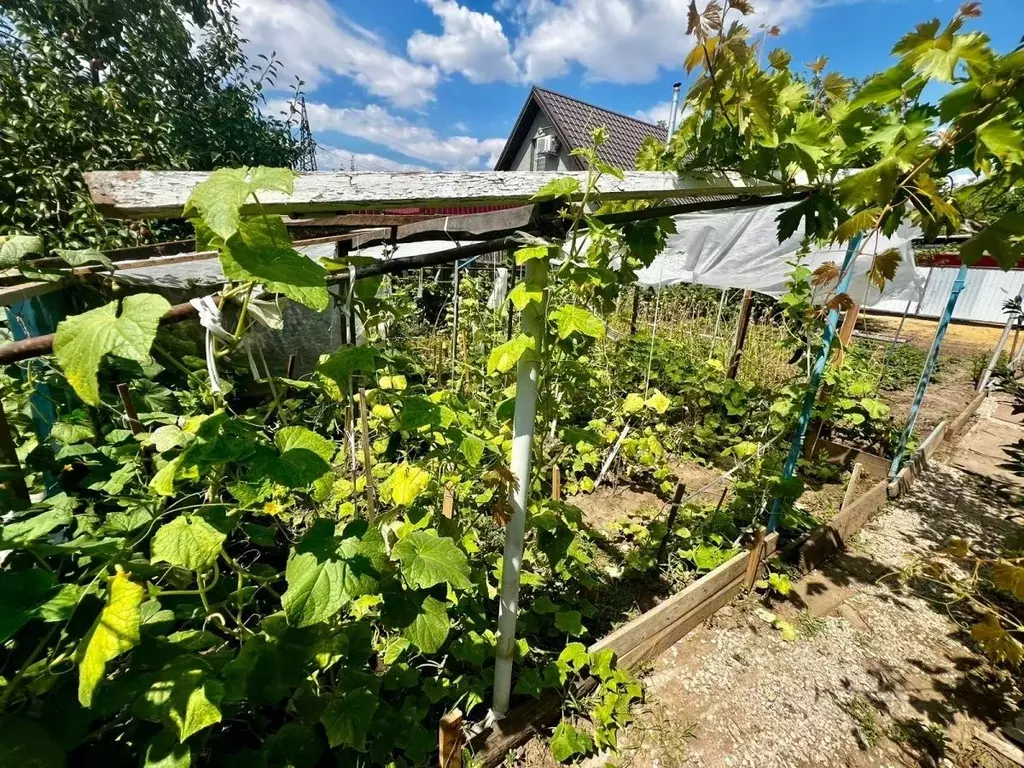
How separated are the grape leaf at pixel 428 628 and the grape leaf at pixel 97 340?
962mm

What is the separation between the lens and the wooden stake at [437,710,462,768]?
150cm

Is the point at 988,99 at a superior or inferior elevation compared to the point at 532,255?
superior

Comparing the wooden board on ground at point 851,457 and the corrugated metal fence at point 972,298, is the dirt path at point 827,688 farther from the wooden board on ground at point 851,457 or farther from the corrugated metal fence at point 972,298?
the corrugated metal fence at point 972,298

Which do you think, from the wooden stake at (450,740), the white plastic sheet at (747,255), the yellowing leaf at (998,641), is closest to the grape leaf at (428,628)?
the wooden stake at (450,740)

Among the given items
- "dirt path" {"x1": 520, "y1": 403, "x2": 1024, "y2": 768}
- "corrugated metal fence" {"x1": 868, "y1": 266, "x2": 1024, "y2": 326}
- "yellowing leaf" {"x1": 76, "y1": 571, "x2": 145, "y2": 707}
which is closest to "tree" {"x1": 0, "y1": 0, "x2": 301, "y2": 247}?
"yellowing leaf" {"x1": 76, "y1": 571, "x2": 145, "y2": 707}

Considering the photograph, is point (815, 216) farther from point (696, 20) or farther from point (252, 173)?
point (252, 173)

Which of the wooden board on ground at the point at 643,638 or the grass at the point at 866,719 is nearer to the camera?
the wooden board on ground at the point at 643,638

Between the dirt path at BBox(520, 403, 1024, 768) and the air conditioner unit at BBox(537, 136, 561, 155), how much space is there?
15.3 m

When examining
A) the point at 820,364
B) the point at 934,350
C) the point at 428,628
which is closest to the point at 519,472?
the point at 428,628

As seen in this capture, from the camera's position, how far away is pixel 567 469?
4.00 meters

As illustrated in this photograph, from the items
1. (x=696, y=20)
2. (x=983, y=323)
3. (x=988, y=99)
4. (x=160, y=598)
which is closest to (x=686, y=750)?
(x=160, y=598)

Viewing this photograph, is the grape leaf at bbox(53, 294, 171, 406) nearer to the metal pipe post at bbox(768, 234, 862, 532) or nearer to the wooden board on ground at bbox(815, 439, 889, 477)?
the metal pipe post at bbox(768, 234, 862, 532)

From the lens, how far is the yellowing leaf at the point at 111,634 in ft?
2.54

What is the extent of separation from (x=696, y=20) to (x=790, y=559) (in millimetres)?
3265
